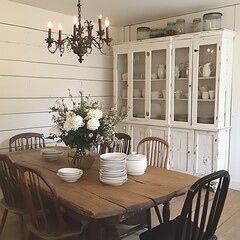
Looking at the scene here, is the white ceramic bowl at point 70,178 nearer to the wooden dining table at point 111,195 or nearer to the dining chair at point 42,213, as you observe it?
the wooden dining table at point 111,195

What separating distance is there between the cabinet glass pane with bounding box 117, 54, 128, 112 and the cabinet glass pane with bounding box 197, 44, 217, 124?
1305 mm

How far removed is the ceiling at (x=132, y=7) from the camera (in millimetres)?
Answer: 3707

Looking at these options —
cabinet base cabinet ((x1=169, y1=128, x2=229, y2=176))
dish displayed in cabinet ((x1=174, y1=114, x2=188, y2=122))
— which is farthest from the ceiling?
cabinet base cabinet ((x1=169, y1=128, x2=229, y2=176))

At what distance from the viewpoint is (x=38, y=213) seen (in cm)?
222

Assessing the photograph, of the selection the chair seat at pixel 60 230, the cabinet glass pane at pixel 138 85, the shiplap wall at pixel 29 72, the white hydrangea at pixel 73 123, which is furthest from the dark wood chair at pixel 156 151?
the shiplap wall at pixel 29 72

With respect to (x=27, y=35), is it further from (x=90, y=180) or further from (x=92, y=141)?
(x=90, y=180)

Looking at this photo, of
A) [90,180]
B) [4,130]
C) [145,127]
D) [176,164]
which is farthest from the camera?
[145,127]

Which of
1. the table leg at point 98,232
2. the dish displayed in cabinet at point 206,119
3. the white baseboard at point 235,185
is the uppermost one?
the dish displayed in cabinet at point 206,119

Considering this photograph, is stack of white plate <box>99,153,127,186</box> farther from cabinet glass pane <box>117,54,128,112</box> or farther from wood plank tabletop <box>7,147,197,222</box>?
cabinet glass pane <box>117,54,128,112</box>

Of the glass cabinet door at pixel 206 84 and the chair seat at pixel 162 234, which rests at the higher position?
the glass cabinet door at pixel 206 84

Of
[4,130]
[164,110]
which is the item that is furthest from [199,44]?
[4,130]

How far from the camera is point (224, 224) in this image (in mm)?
3020

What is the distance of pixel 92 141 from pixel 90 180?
31 cm

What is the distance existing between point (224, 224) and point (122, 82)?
272 centimetres
